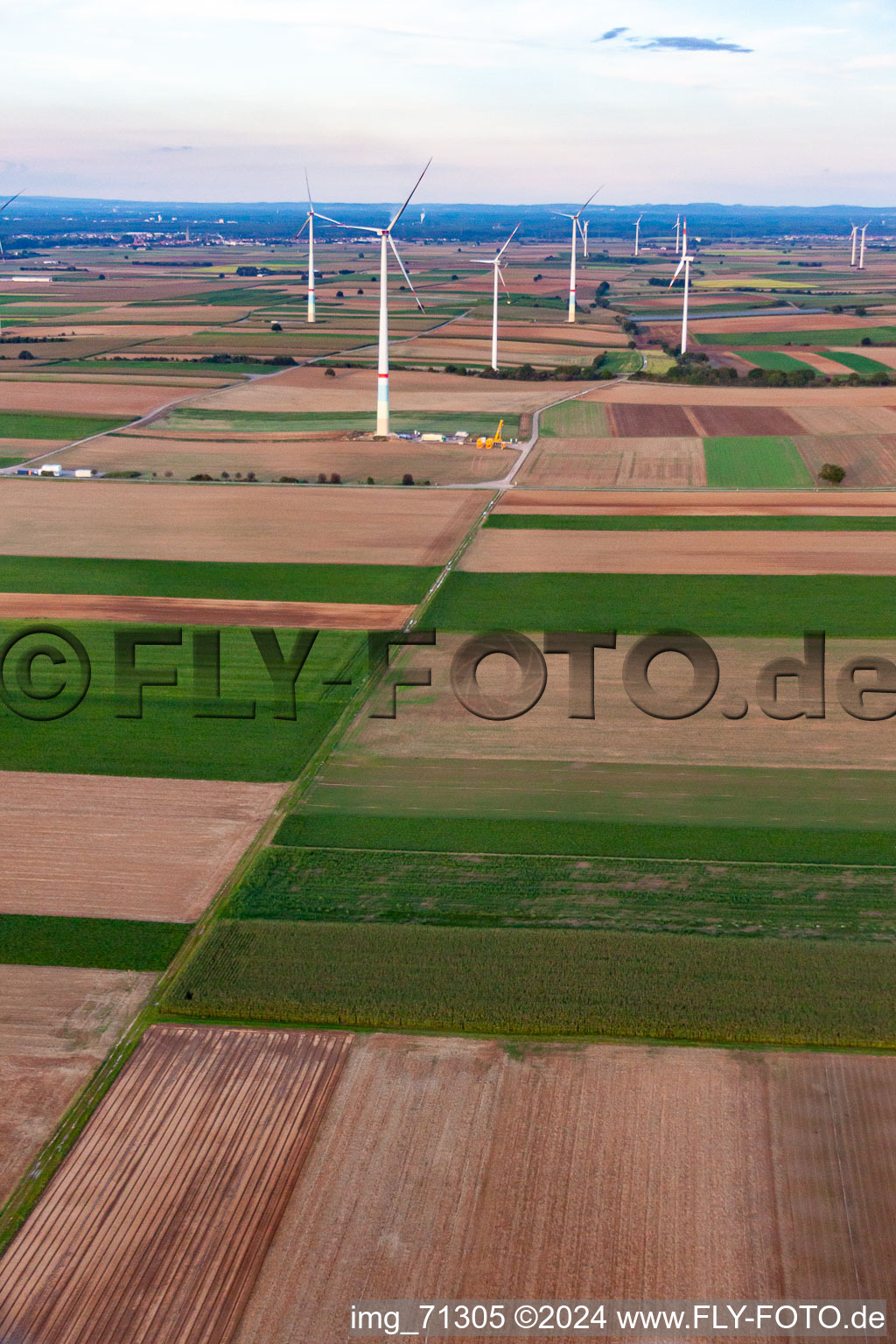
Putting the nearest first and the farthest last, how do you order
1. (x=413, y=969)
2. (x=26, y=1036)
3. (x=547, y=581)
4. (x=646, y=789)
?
(x=26, y=1036) → (x=413, y=969) → (x=646, y=789) → (x=547, y=581)

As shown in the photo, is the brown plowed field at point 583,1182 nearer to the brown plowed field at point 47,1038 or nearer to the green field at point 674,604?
the brown plowed field at point 47,1038

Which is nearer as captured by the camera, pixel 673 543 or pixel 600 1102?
pixel 600 1102

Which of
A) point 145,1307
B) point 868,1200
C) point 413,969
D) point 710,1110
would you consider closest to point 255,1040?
point 413,969

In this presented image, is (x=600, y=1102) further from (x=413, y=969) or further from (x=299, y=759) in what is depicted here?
(x=299, y=759)

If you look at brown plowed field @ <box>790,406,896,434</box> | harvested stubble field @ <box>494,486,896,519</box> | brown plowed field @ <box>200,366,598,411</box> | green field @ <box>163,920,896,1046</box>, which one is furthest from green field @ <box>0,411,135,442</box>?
green field @ <box>163,920,896,1046</box>

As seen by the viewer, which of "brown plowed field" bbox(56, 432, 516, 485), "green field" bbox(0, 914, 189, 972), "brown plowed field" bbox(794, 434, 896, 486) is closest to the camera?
"green field" bbox(0, 914, 189, 972)

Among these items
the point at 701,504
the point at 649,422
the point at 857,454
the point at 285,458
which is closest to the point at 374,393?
the point at 649,422

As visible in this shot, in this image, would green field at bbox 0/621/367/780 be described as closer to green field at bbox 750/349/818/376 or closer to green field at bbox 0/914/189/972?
green field at bbox 0/914/189/972
